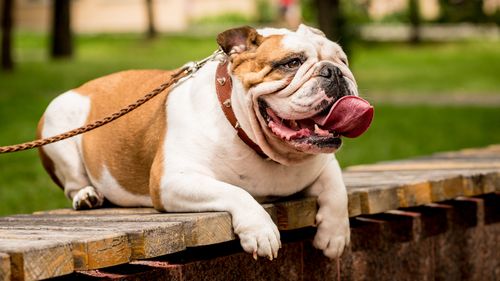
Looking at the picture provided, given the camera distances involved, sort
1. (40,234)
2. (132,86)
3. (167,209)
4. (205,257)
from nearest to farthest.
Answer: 1. (40,234)
2. (205,257)
3. (167,209)
4. (132,86)

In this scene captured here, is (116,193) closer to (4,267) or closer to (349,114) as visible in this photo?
(349,114)

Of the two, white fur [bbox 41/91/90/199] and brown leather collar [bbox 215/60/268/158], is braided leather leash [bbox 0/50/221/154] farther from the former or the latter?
white fur [bbox 41/91/90/199]

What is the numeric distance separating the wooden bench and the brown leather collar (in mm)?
269

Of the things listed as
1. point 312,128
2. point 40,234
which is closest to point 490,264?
point 312,128

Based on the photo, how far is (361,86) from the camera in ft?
64.1

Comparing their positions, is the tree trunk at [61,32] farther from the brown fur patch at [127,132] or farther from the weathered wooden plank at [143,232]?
the weathered wooden plank at [143,232]

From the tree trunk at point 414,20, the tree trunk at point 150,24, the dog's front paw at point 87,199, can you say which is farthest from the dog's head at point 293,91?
the tree trunk at point 150,24

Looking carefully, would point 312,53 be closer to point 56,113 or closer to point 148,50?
point 56,113

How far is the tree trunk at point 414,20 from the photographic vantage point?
31595 millimetres

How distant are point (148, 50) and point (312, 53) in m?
24.3

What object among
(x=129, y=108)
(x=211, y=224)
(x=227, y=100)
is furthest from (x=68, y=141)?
(x=211, y=224)

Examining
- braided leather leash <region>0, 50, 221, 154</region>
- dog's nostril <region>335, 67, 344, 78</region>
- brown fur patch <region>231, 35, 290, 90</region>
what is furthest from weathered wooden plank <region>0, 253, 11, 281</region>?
dog's nostril <region>335, 67, 344, 78</region>

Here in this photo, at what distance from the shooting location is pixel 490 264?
6184 millimetres

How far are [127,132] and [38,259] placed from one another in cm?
179
